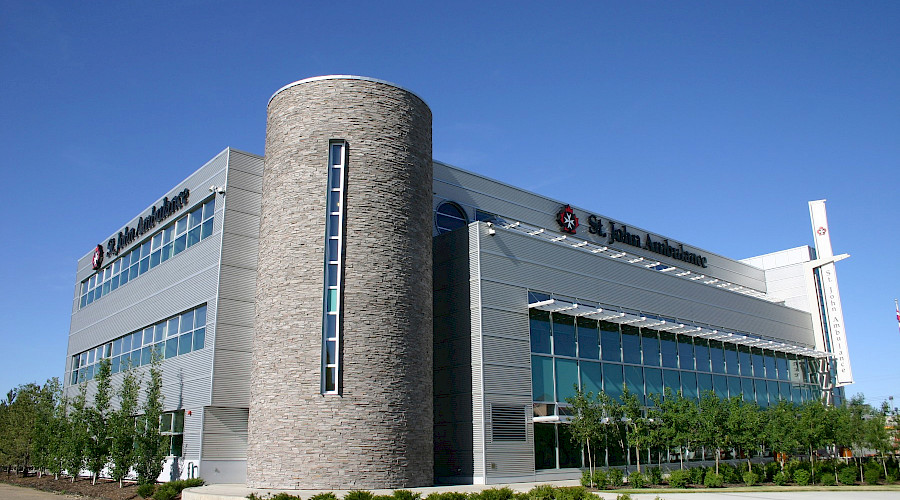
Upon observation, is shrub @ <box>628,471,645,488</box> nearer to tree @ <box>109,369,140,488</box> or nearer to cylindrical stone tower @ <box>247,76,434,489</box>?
cylindrical stone tower @ <box>247,76,434,489</box>

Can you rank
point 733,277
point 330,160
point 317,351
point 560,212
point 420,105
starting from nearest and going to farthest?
point 317,351
point 330,160
point 420,105
point 560,212
point 733,277

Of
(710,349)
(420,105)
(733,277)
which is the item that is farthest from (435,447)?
(733,277)

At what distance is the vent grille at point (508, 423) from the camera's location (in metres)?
27.8

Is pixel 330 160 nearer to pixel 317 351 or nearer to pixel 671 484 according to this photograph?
pixel 317 351

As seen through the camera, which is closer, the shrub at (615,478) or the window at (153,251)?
the shrub at (615,478)

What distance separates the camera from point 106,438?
32.6 metres

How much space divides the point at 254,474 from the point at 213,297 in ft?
26.5

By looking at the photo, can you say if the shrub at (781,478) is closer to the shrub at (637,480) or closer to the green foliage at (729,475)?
the green foliage at (729,475)

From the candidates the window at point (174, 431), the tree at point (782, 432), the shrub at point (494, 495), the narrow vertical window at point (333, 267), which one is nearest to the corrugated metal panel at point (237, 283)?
the window at point (174, 431)

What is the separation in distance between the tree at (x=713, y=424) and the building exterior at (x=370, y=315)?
350 cm

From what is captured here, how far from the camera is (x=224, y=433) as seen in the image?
95.0ft

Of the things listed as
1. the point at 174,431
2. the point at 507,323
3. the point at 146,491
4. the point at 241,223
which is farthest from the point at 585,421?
the point at 174,431

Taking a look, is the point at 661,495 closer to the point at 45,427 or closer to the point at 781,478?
the point at 781,478

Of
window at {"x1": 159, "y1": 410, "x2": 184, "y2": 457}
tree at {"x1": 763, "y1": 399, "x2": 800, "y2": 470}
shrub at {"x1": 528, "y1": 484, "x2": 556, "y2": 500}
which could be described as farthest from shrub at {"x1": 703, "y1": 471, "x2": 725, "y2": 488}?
window at {"x1": 159, "y1": 410, "x2": 184, "y2": 457}
